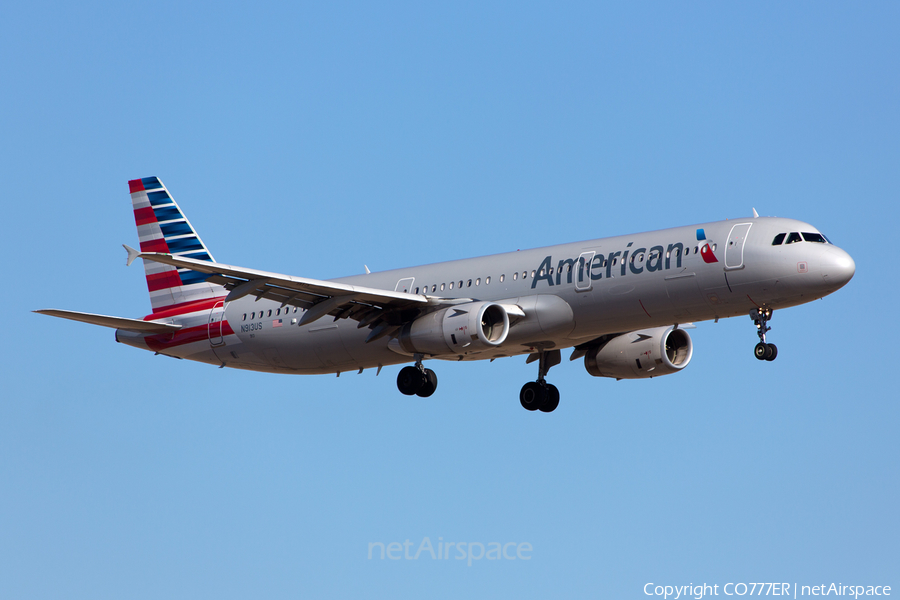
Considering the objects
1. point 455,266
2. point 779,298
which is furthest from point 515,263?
point 779,298

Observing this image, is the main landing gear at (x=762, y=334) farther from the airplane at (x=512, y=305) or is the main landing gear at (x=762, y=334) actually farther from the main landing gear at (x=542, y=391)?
the main landing gear at (x=542, y=391)

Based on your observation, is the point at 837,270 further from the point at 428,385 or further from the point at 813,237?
the point at 428,385

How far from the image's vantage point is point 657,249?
36.6 m

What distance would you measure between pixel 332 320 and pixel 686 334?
43.1 feet

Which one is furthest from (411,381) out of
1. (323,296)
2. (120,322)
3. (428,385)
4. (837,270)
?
(837,270)

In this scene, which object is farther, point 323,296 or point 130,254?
point 323,296

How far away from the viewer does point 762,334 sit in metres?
35.9

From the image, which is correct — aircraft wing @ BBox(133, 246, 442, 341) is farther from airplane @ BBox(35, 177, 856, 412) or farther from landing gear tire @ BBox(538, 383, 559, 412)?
landing gear tire @ BBox(538, 383, 559, 412)

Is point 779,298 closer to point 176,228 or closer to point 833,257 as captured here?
point 833,257

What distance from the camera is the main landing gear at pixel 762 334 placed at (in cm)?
3547

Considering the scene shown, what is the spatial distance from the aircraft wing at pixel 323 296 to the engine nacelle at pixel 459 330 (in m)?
0.95

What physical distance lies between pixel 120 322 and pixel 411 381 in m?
12.1

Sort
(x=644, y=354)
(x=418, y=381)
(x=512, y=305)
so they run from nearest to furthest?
(x=512, y=305)
(x=418, y=381)
(x=644, y=354)

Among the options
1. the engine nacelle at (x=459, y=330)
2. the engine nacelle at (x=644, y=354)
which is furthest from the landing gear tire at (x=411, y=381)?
the engine nacelle at (x=644, y=354)
